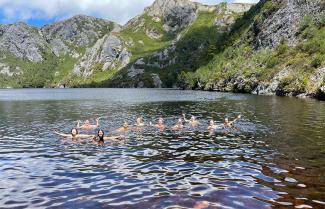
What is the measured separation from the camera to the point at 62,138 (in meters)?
44.3

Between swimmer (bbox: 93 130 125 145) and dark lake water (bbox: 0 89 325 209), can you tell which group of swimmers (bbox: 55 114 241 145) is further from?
dark lake water (bbox: 0 89 325 209)

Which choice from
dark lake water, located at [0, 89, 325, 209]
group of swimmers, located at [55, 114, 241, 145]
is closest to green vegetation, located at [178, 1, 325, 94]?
group of swimmers, located at [55, 114, 241, 145]

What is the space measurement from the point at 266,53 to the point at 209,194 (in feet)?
590

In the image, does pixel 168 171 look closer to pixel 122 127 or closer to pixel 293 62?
pixel 122 127

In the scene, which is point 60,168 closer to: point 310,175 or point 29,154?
point 29,154

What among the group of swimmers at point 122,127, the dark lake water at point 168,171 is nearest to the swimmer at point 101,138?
the group of swimmers at point 122,127

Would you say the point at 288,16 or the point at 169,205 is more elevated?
the point at 288,16

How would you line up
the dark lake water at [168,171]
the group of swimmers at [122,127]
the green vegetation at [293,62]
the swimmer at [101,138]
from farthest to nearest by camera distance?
the green vegetation at [293,62] → the group of swimmers at [122,127] → the swimmer at [101,138] → the dark lake water at [168,171]

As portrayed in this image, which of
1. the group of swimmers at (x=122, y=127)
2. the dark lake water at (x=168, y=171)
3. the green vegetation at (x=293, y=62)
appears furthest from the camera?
the green vegetation at (x=293, y=62)

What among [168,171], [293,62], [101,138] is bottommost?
[168,171]

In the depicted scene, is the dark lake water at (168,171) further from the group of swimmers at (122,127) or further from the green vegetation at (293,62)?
the green vegetation at (293,62)

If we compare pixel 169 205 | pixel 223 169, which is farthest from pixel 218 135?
pixel 169 205

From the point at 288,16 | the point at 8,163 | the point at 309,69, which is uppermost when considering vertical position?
the point at 288,16

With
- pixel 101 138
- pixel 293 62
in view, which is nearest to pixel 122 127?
pixel 101 138
